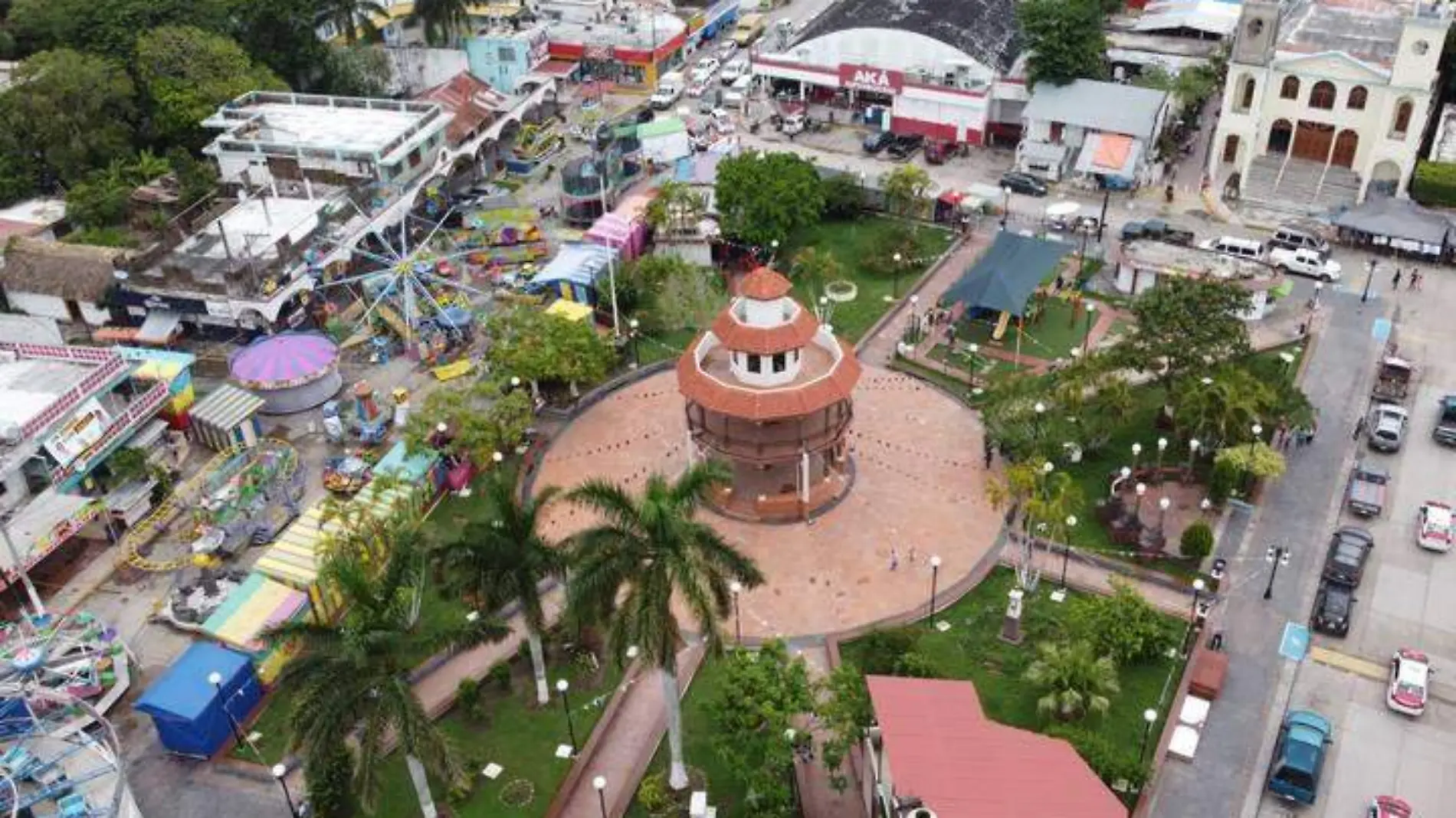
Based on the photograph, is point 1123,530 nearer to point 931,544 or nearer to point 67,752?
point 931,544

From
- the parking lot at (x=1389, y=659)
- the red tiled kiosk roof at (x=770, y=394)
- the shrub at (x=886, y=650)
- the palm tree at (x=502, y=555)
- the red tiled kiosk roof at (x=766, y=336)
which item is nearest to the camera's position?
the palm tree at (x=502, y=555)

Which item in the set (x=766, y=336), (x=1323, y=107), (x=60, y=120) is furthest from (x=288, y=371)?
(x=1323, y=107)

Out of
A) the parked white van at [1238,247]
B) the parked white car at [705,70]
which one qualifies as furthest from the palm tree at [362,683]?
the parked white car at [705,70]

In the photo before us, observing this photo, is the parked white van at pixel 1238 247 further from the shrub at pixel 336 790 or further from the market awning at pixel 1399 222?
the shrub at pixel 336 790

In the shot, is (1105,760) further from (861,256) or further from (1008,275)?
(861,256)

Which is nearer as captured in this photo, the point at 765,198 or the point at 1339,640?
the point at 1339,640
